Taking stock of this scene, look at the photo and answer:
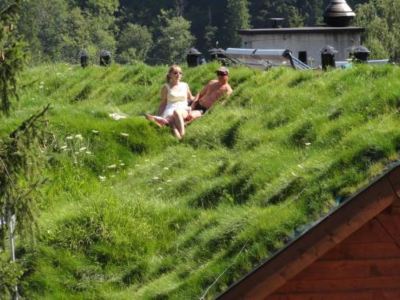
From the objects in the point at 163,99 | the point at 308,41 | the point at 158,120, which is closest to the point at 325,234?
the point at 158,120

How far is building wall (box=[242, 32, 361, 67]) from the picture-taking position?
91.9 ft

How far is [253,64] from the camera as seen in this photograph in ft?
70.0

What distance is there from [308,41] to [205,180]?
1464 cm

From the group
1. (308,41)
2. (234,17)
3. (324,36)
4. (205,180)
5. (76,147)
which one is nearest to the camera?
(205,180)

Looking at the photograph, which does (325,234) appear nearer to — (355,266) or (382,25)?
(355,266)

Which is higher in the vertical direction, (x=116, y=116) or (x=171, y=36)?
(x=116, y=116)

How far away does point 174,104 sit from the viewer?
18.7 metres

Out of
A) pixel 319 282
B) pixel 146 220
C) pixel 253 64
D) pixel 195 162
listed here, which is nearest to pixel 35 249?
pixel 146 220

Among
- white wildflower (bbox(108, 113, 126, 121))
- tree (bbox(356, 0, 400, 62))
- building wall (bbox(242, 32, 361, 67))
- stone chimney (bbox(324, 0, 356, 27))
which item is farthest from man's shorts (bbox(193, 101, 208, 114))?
tree (bbox(356, 0, 400, 62))

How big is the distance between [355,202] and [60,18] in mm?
105536

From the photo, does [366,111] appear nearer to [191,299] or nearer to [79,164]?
[191,299]

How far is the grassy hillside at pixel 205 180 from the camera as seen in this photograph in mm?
12555

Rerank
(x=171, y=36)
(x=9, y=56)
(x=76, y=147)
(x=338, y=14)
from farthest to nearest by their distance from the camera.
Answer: (x=171, y=36)
(x=338, y=14)
(x=76, y=147)
(x=9, y=56)

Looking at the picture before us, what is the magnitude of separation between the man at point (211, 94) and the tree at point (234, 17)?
8942cm
